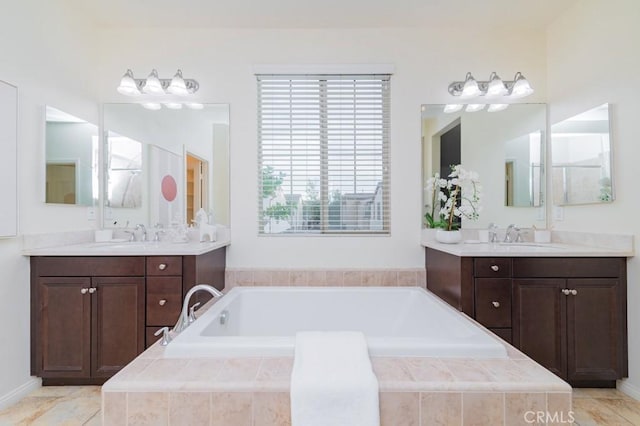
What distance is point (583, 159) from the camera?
7.66ft

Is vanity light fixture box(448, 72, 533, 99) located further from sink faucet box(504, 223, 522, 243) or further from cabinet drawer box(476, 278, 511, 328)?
cabinet drawer box(476, 278, 511, 328)

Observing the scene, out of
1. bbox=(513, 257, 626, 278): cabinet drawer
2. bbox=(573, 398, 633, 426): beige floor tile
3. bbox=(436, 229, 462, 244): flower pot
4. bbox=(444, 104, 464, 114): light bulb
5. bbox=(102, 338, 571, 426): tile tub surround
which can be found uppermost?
bbox=(444, 104, 464, 114): light bulb

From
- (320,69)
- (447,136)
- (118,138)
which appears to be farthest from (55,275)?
(447,136)

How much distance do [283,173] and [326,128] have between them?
0.50 metres

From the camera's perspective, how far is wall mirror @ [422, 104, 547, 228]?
105 inches

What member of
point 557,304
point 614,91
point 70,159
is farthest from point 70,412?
point 614,91

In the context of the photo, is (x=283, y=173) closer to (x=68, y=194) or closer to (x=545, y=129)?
(x=68, y=194)

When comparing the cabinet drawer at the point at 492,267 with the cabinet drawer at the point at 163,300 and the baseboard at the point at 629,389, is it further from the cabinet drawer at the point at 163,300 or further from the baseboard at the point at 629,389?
the cabinet drawer at the point at 163,300

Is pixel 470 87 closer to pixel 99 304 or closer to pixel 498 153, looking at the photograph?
pixel 498 153

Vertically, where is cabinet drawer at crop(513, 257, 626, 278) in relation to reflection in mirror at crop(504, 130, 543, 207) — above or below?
below

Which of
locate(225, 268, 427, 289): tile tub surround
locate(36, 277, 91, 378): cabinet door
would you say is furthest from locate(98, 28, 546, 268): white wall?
locate(36, 277, 91, 378): cabinet door

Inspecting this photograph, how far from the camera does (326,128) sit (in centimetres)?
270

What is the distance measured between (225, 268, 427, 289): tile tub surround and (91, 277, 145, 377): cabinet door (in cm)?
71

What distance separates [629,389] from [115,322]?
3112mm
